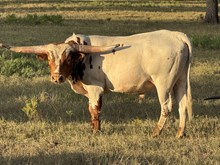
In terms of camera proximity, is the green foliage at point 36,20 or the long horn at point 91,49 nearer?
the long horn at point 91,49

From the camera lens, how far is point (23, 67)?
575 inches

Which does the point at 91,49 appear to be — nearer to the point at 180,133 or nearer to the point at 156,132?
the point at 156,132

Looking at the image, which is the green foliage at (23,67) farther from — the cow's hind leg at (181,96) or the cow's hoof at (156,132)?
the cow's hoof at (156,132)

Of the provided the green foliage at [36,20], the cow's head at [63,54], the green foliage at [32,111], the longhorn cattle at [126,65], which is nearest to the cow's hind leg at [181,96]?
the longhorn cattle at [126,65]

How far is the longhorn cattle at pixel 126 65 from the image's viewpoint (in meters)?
8.76

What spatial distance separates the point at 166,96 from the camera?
350 inches

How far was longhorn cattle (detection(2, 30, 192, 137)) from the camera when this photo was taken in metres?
8.76

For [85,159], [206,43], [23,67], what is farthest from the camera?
[206,43]

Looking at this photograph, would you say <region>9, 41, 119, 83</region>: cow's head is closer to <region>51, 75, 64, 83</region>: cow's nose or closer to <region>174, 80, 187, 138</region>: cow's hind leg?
<region>51, 75, 64, 83</region>: cow's nose

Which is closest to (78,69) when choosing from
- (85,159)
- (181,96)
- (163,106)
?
(163,106)

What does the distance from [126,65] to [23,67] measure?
20.2ft

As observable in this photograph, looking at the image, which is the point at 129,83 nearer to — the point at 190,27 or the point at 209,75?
the point at 209,75

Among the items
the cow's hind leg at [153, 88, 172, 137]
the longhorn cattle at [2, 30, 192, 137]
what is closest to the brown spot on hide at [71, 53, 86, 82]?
the longhorn cattle at [2, 30, 192, 137]

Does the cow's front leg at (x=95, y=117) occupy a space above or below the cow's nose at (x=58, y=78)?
below
